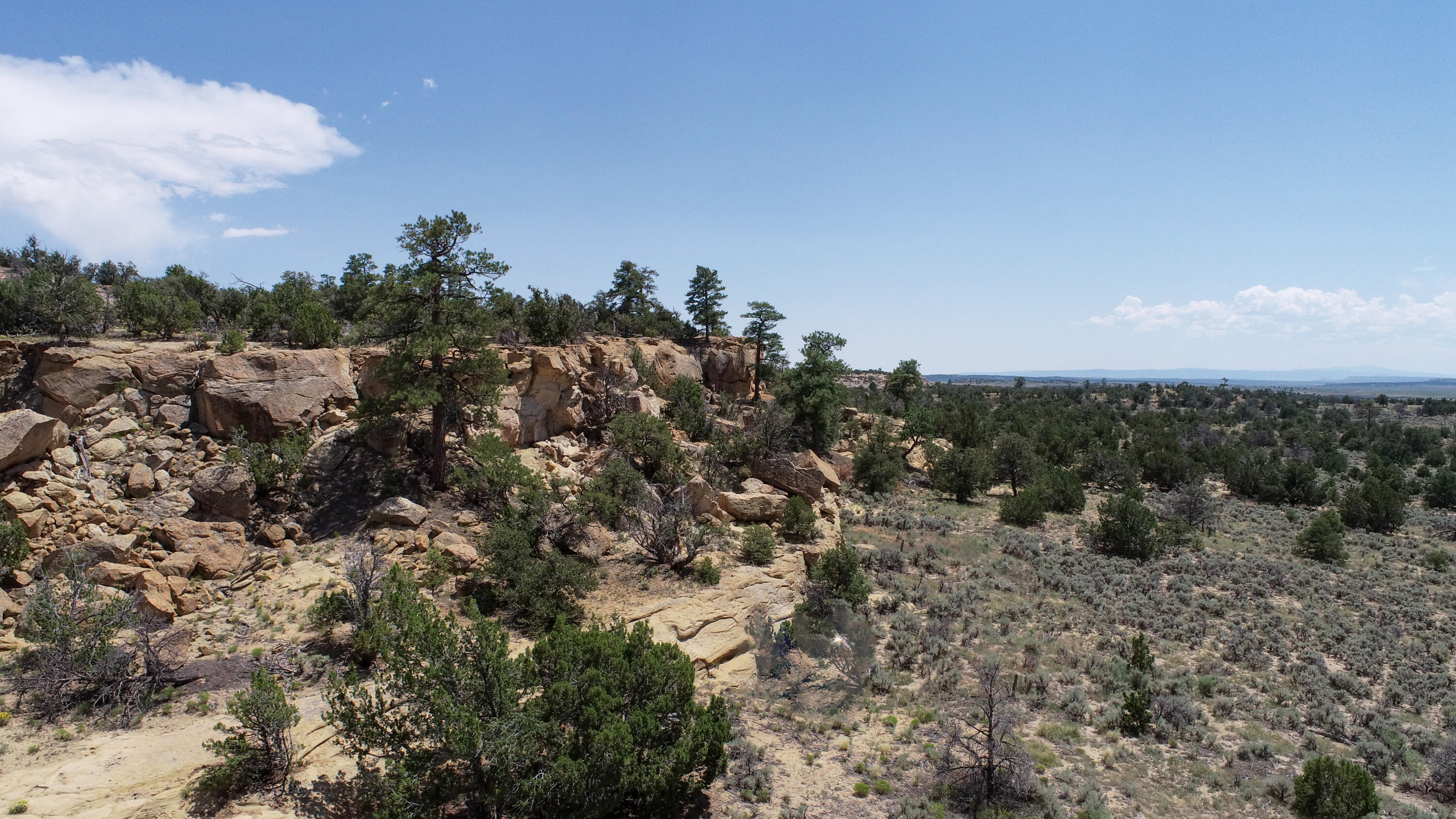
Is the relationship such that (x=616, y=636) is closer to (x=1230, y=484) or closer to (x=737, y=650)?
(x=737, y=650)

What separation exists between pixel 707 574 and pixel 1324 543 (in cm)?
2923

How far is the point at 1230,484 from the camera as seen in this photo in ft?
151

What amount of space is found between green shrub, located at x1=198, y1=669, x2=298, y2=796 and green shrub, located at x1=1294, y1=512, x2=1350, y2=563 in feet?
126

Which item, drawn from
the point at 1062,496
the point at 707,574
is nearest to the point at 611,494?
the point at 707,574

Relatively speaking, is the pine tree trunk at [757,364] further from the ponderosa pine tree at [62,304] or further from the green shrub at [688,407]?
the ponderosa pine tree at [62,304]

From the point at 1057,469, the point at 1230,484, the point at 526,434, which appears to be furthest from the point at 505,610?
the point at 1230,484

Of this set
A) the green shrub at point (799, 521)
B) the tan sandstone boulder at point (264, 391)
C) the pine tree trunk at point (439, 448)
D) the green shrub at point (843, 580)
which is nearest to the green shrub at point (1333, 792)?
the green shrub at point (843, 580)

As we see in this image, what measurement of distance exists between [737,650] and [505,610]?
5.93 m

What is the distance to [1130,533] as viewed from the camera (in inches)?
1065

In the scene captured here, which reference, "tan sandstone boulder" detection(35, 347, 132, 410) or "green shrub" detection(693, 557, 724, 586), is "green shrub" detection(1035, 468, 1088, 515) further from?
"tan sandstone boulder" detection(35, 347, 132, 410)

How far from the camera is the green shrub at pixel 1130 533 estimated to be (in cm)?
2680

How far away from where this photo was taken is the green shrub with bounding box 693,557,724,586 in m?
18.2

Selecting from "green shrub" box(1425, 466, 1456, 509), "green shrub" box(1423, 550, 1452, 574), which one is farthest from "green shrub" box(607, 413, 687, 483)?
"green shrub" box(1425, 466, 1456, 509)

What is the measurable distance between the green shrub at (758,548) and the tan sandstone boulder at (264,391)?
14086mm
